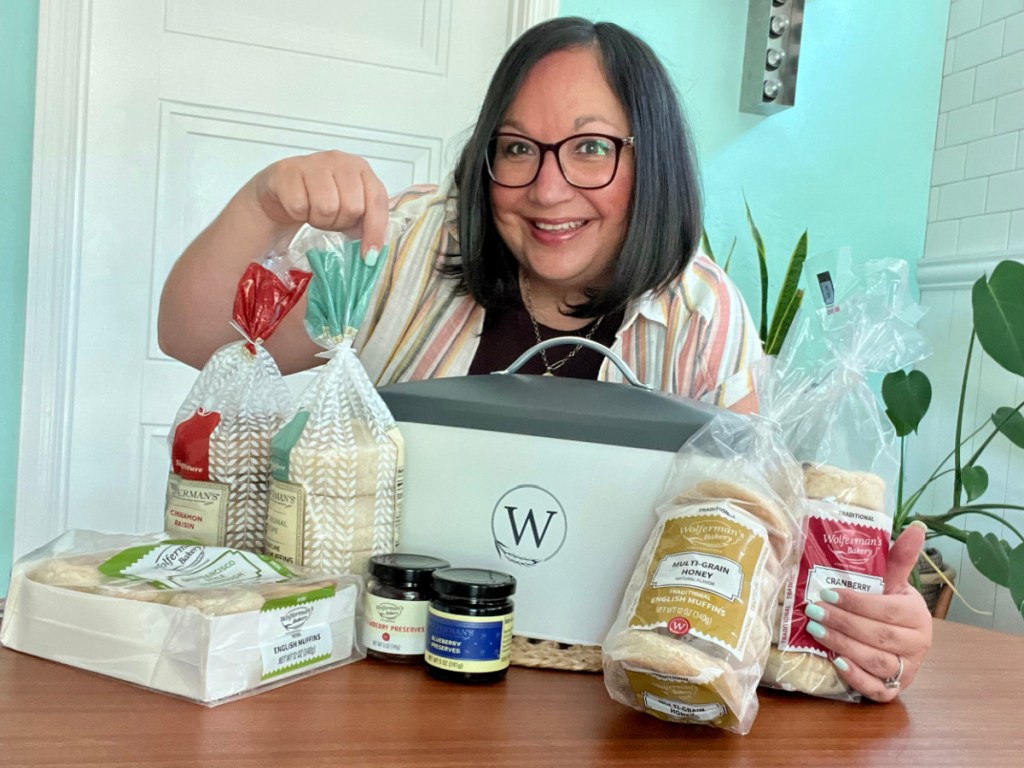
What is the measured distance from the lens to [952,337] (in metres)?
2.60

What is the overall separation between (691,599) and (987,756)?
0.22 metres

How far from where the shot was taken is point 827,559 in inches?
26.5

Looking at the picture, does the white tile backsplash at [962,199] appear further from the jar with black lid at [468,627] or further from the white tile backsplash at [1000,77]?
the jar with black lid at [468,627]

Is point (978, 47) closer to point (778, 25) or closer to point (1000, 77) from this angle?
point (1000, 77)

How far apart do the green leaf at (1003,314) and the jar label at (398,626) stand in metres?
1.79

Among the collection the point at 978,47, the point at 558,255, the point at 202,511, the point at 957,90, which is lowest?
the point at 202,511

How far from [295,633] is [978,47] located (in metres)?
2.68

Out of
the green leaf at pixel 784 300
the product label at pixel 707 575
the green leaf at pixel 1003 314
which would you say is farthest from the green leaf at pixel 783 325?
the product label at pixel 707 575

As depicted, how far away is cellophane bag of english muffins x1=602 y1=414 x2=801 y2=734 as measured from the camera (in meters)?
0.56

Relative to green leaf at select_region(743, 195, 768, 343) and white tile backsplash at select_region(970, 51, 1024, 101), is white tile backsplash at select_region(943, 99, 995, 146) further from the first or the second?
green leaf at select_region(743, 195, 768, 343)

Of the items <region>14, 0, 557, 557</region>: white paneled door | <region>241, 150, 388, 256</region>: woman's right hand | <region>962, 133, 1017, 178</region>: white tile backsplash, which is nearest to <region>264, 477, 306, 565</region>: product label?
<region>241, 150, 388, 256</region>: woman's right hand

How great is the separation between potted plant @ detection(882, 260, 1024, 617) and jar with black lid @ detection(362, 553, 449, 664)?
63.7 inches

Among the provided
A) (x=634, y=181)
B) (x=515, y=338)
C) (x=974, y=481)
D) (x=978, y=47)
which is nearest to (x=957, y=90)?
(x=978, y=47)

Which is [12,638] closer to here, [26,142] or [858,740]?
[858,740]
